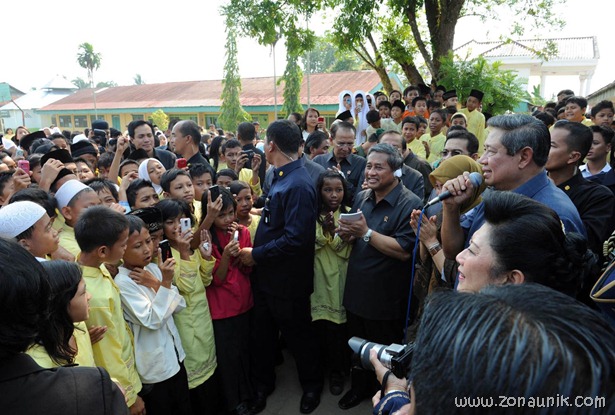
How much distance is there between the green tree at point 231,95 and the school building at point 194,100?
3.91ft

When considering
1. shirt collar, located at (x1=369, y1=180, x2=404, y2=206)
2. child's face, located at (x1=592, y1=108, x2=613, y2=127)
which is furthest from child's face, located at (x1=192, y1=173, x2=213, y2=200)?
child's face, located at (x1=592, y1=108, x2=613, y2=127)

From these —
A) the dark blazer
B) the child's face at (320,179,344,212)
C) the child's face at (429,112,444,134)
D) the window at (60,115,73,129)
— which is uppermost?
the window at (60,115,73,129)

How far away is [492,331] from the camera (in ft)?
2.56

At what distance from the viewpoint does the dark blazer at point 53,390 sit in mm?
1090

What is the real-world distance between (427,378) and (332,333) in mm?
2919

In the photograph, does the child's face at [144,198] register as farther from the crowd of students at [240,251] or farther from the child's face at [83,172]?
the child's face at [83,172]

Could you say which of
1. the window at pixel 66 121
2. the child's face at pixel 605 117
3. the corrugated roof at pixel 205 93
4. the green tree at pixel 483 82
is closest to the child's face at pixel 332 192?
the child's face at pixel 605 117

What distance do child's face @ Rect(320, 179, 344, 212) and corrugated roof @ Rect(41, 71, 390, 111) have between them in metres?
20.7

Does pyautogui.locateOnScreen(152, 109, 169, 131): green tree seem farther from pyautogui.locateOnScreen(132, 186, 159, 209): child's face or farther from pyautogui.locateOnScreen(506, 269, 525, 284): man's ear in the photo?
pyautogui.locateOnScreen(506, 269, 525, 284): man's ear

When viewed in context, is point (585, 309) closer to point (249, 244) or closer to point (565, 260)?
point (565, 260)

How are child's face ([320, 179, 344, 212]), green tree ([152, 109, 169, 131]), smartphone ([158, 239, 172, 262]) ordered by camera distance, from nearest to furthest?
smartphone ([158, 239, 172, 262]) < child's face ([320, 179, 344, 212]) < green tree ([152, 109, 169, 131])

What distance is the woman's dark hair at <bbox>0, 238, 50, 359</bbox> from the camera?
1094 mm

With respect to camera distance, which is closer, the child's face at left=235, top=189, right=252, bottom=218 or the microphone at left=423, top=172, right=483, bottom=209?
the microphone at left=423, top=172, right=483, bottom=209

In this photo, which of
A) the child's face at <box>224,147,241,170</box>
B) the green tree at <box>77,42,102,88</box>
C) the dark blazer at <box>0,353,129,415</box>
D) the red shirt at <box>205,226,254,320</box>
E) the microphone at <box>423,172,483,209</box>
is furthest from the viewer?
the green tree at <box>77,42,102,88</box>
